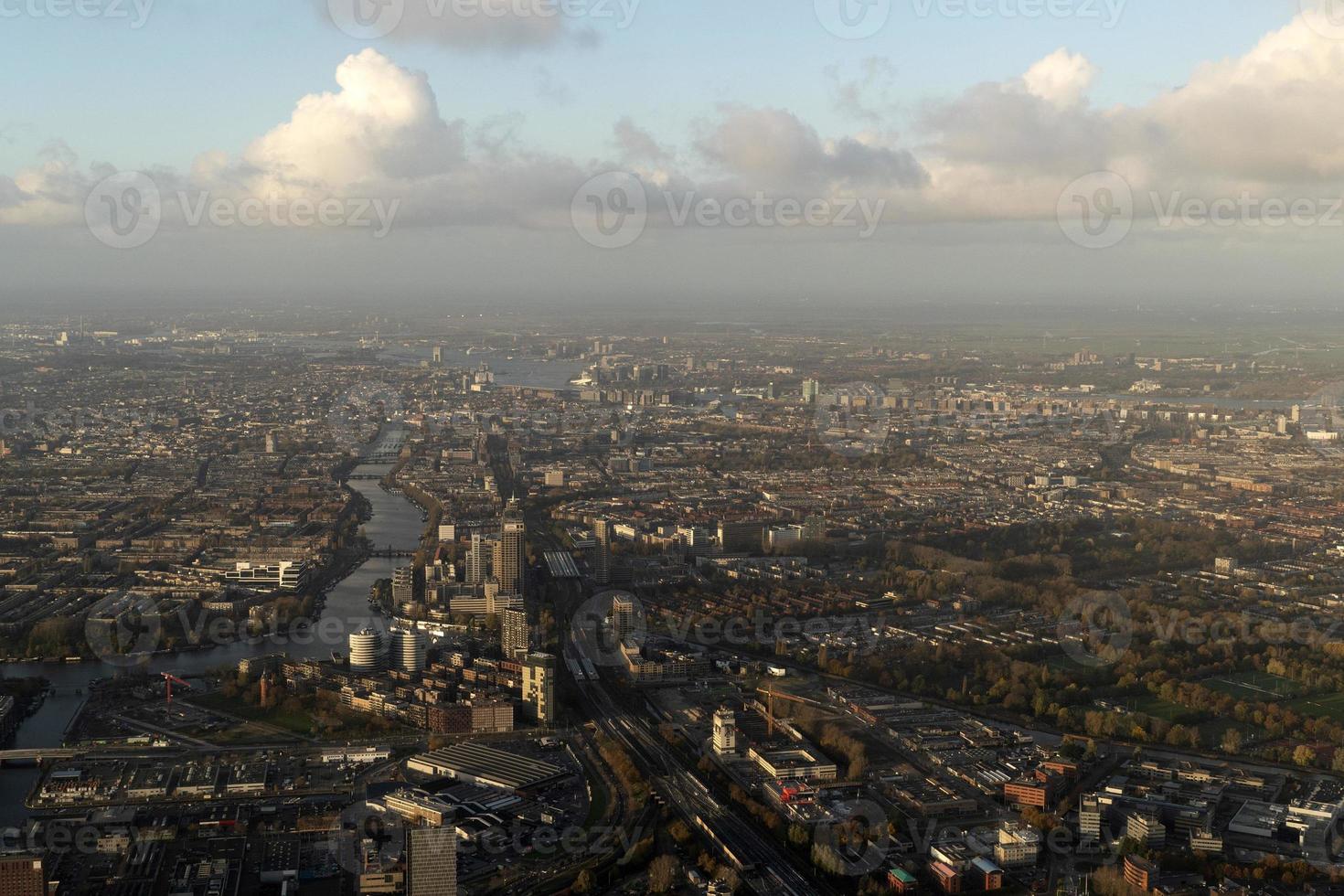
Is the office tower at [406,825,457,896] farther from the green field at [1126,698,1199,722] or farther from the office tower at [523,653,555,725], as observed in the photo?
the green field at [1126,698,1199,722]

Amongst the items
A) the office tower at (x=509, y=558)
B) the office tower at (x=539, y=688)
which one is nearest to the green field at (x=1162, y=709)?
the office tower at (x=539, y=688)

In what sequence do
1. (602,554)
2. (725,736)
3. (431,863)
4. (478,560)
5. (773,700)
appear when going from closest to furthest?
(431,863)
(725,736)
(773,700)
(478,560)
(602,554)

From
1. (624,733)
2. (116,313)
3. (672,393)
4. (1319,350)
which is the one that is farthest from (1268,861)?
(116,313)

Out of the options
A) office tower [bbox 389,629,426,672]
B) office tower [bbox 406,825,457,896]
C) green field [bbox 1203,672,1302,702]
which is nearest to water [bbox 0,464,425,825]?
office tower [bbox 389,629,426,672]

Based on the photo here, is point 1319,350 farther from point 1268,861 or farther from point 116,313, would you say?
point 116,313

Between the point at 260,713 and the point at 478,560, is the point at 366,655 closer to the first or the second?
the point at 260,713

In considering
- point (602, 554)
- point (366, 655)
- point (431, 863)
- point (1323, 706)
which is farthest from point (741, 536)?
point (431, 863)

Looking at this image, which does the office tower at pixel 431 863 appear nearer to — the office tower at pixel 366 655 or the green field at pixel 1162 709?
the office tower at pixel 366 655
